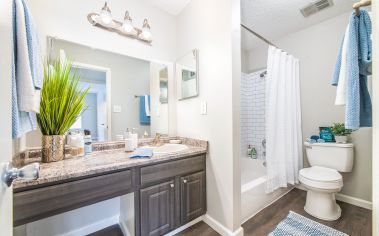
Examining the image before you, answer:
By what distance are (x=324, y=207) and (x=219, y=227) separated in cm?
115

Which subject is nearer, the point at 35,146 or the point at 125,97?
the point at 35,146

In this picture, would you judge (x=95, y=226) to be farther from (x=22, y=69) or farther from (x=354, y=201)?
(x=354, y=201)

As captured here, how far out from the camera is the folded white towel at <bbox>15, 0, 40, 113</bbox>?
29.5 inches

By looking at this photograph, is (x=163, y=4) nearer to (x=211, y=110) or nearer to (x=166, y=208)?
(x=211, y=110)

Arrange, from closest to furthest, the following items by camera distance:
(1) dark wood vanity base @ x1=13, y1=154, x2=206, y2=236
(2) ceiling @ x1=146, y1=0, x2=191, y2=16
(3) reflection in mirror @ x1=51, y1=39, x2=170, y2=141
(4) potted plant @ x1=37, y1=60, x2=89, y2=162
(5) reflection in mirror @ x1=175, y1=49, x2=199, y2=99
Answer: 1. (1) dark wood vanity base @ x1=13, y1=154, x2=206, y2=236
2. (4) potted plant @ x1=37, y1=60, x2=89, y2=162
3. (3) reflection in mirror @ x1=51, y1=39, x2=170, y2=141
4. (5) reflection in mirror @ x1=175, y1=49, x2=199, y2=99
5. (2) ceiling @ x1=146, y1=0, x2=191, y2=16

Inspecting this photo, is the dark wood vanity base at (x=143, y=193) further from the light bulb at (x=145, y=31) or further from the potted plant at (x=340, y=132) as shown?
the potted plant at (x=340, y=132)

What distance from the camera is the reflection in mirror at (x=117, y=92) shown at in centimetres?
149

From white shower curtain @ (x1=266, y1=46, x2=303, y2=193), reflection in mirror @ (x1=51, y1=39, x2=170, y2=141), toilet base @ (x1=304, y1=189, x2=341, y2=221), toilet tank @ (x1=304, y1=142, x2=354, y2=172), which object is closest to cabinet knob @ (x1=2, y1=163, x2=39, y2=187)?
reflection in mirror @ (x1=51, y1=39, x2=170, y2=141)

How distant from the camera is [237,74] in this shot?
141 centimetres

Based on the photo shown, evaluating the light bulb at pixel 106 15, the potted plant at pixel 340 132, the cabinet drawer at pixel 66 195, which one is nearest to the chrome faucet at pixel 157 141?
the cabinet drawer at pixel 66 195

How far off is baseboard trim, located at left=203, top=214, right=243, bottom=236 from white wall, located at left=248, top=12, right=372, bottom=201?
165cm

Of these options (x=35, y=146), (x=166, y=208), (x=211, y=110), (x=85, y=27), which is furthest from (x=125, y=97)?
(x=166, y=208)

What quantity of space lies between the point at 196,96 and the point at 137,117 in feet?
2.36

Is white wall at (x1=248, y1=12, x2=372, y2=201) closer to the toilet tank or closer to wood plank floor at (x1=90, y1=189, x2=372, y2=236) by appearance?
the toilet tank
